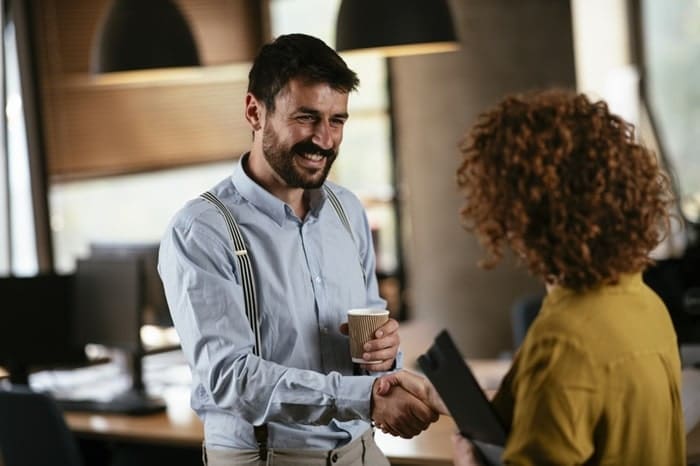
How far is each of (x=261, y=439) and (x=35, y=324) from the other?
282cm

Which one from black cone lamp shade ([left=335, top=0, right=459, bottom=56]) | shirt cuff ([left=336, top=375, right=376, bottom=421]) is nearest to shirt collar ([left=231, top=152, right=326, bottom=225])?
shirt cuff ([left=336, top=375, right=376, bottom=421])

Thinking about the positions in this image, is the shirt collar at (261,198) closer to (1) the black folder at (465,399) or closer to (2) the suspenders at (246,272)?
(2) the suspenders at (246,272)

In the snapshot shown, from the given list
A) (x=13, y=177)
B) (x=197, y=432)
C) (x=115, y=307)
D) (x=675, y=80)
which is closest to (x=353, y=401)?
(x=197, y=432)

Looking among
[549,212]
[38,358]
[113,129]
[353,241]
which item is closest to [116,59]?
[38,358]

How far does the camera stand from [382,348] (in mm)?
2527

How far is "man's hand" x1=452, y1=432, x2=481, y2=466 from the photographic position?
1.89 m

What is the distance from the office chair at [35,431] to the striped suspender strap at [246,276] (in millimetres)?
1815

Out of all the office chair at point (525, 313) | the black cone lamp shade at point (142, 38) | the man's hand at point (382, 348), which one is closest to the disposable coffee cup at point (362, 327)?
the man's hand at point (382, 348)

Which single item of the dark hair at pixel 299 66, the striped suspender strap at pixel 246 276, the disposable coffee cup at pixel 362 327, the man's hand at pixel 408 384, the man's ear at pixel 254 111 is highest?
the dark hair at pixel 299 66

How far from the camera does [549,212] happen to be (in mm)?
1760

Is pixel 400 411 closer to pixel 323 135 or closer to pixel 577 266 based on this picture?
pixel 323 135

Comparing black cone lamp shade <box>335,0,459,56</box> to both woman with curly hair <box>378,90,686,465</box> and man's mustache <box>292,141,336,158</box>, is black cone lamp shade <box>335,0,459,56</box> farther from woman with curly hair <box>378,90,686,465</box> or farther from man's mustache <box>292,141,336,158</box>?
woman with curly hair <box>378,90,686,465</box>

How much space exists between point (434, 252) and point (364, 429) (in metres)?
3.78

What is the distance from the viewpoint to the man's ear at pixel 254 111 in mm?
2658
